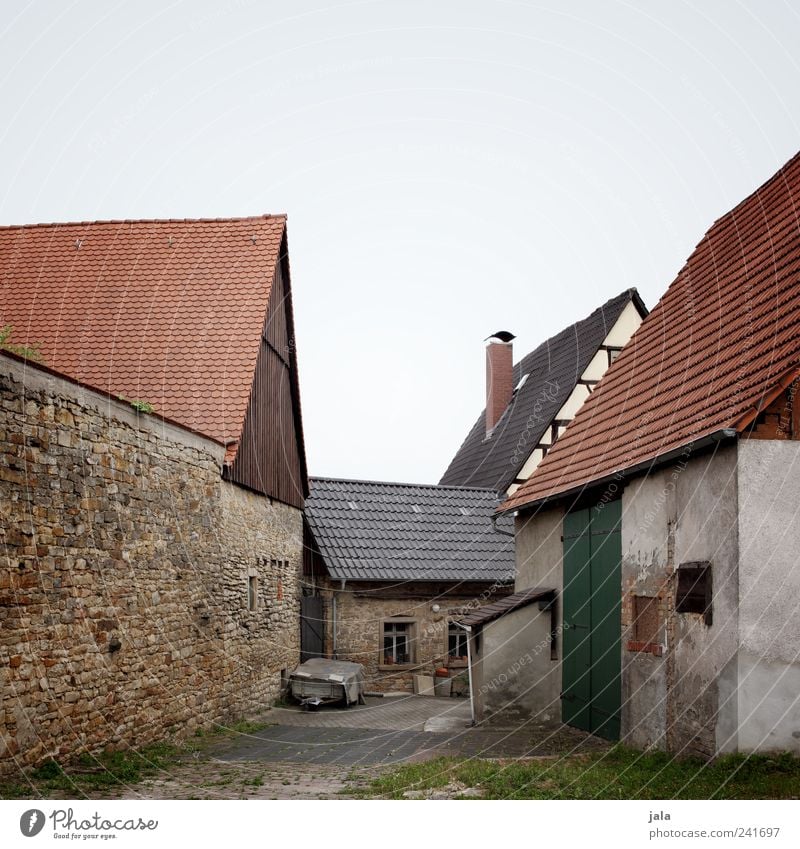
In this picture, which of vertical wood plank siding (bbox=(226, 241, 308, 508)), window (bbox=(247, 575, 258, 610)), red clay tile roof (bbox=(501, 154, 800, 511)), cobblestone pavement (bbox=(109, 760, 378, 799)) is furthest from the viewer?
window (bbox=(247, 575, 258, 610))

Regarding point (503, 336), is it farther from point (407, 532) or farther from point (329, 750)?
point (329, 750)

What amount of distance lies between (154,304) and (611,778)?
33.3 feet

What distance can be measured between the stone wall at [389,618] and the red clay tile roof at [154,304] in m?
6.45

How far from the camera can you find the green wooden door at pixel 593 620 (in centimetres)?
1071

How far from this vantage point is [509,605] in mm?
13148

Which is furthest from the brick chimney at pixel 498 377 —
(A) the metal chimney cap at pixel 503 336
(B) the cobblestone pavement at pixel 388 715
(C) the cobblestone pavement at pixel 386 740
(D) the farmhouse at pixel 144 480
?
(C) the cobblestone pavement at pixel 386 740

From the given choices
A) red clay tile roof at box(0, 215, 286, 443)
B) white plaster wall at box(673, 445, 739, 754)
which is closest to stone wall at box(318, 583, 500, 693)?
red clay tile roof at box(0, 215, 286, 443)

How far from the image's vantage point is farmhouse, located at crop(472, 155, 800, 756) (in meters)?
7.87

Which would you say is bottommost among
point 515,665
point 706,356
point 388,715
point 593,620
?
point 388,715

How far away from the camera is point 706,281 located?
11648 mm

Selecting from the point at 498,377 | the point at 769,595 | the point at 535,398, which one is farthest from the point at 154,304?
the point at 498,377

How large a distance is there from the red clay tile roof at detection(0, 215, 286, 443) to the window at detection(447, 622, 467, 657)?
26.1 feet

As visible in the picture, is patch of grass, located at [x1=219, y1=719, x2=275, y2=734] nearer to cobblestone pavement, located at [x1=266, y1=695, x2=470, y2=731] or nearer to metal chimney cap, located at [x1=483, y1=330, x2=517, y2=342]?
cobblestone pavement, located at [x1=266, y1=695, x2=470, y2=731]

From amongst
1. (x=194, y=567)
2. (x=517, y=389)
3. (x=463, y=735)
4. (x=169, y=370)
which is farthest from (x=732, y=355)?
(x=517, y=389)
